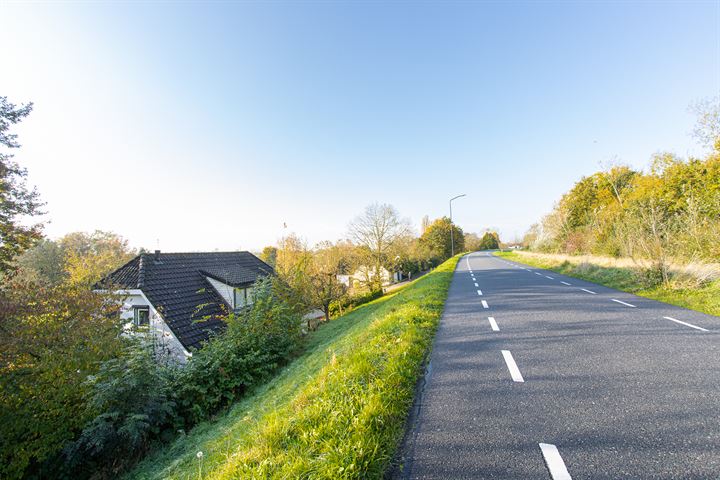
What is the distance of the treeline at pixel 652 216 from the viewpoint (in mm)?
10625

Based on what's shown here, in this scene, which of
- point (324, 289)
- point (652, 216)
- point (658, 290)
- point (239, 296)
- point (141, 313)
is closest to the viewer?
point (658, 290)

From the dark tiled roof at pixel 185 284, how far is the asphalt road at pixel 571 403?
391 inches

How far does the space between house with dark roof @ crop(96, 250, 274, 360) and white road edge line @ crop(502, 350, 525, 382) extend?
936 cm

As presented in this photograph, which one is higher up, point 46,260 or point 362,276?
point 46,260

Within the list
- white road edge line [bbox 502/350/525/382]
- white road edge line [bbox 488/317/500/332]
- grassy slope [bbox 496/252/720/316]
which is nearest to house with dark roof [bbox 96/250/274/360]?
white road edge line [bbox 488/317/500/332]

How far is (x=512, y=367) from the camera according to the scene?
4.10 metres

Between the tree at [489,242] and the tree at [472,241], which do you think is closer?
the tree at [472,241]

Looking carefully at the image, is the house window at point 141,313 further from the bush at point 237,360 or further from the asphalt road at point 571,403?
the asphalt road at point 571,403

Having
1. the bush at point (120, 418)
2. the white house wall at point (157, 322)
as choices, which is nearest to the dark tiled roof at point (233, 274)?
the white house wall at point (157, 322)

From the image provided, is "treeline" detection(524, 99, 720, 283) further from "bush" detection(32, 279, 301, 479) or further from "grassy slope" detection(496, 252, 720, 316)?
"bush" detection(32, 279, 301, 479)

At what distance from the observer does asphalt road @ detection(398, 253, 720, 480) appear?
2.26m

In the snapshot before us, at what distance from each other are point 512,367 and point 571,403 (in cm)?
99

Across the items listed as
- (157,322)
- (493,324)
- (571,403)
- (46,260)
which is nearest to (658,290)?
(493,324)

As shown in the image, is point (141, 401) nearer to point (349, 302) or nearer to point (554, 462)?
point (554, 462)
